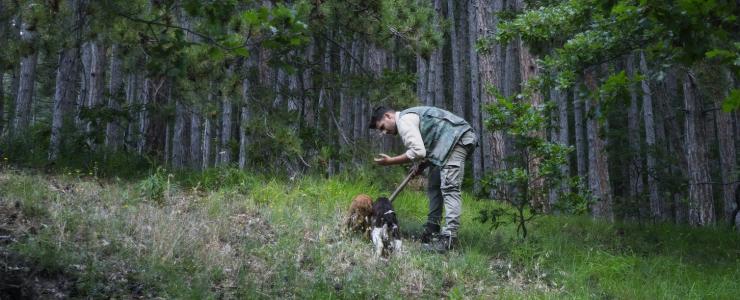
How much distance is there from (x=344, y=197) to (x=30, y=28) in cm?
409

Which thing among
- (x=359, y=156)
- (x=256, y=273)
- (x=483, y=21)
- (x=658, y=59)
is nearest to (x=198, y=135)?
(x=483, y=21)

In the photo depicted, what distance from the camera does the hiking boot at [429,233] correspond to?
695 cm

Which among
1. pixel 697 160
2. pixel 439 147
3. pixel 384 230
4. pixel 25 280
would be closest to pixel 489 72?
pixel 697 160

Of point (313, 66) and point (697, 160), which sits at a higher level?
point (313, 66)

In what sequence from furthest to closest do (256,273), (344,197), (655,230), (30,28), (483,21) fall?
(483,21)
(655,230)
(344,197)
(30,28)
(256,273)

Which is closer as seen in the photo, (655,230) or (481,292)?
(481,292)

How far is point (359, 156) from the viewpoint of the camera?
9.53 metres

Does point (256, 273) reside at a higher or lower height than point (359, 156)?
lower

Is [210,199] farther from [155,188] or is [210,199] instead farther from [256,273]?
[256,273]

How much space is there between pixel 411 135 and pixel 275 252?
6.13 ft

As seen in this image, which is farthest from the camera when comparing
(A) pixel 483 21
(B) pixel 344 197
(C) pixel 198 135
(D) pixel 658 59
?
(C) pixel 198 135

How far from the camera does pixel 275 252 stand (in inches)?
235

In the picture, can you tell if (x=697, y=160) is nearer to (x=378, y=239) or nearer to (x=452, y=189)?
(x=452, y=189)

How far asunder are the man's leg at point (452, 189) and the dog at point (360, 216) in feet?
2.62
